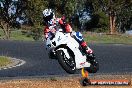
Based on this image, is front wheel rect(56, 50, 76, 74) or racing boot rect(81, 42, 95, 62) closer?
front wheel rect(56, 50, 76, 74)

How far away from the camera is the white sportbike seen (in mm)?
10000

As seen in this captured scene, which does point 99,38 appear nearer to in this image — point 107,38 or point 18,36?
point 107,38

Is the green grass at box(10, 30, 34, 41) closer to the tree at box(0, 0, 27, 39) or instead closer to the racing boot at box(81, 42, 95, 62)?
the tree at box(0, 0, 27, 39)

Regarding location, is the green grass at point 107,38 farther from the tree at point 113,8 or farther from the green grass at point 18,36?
the tree at point 113,8

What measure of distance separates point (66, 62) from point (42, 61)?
862 inches

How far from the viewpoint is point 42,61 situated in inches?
1261

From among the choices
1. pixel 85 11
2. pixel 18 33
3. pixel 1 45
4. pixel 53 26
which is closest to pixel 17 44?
pixel 1 45

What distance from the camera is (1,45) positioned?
4484cm

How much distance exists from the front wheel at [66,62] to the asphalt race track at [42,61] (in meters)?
14.1

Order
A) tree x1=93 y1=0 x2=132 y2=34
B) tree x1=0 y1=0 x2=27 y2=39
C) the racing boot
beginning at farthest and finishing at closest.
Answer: tree x1=93 y1=0 x2=132 y2=34
tree x1=0 y1=0 x2=27 y2=39
the racing boot

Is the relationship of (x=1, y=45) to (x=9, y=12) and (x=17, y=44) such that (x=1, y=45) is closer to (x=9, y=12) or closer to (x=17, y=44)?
(x=17, y=44)

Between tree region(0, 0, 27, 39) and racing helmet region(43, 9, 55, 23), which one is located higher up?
racing helmet region(43, 9, 55, 23)

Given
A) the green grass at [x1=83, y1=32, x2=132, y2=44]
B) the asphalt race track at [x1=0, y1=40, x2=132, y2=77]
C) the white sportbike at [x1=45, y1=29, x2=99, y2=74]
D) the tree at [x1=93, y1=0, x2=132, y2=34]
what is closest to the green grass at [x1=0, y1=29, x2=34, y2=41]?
the green grass at [x1=83, y1=32, x2=132, y2=44]

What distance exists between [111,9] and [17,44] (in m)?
28.9
